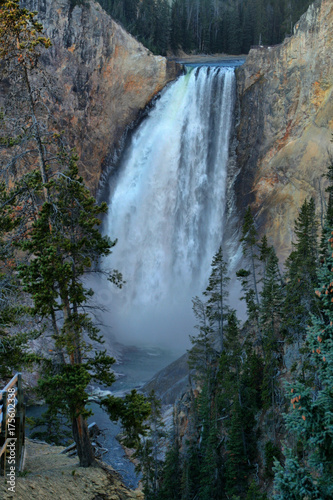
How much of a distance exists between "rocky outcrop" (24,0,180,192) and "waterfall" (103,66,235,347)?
348 cm

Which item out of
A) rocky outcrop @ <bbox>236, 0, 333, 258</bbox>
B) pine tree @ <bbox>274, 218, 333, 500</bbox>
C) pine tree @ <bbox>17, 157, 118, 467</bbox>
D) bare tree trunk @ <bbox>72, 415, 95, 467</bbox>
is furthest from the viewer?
rocky outcrop @ <bbox>236, 0, 333, 258</bbox>

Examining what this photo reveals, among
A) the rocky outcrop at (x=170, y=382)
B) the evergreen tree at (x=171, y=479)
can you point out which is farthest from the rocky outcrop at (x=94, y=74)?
the evergreen tree at (x=171, y=479)

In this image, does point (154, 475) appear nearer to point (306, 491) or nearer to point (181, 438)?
point (181, 438)

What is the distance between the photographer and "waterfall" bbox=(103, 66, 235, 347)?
4919 cm

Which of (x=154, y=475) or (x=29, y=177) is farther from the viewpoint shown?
(x=154, y=475)

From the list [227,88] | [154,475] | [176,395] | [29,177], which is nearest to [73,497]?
[29,177]

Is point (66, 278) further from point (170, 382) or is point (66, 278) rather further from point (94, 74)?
point (94, 74)

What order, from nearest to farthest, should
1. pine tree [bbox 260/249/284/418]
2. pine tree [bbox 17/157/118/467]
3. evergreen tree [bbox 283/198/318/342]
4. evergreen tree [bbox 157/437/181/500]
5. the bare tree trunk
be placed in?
1. pine tree [bbox 17/157/118/467]
2. the bare tree trunk
3. pine tree [bbox 260/249/284/418]
4. evergreen tree [bbox 157/437/181/500]
5. evergreen tree [bbox 283/198/318/342]

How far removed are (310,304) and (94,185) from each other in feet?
114

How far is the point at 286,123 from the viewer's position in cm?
4450

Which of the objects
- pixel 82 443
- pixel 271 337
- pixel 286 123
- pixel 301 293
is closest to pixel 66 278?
pixel 82 443

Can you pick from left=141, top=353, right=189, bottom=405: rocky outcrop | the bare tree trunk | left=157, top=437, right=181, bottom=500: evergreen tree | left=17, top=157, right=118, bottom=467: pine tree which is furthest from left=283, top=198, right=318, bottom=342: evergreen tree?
the bare tree trunk

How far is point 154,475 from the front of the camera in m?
22.5

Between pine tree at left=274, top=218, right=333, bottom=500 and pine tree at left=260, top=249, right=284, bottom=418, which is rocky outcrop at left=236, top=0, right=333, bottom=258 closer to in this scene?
pine tree at left=260, top=249, right=284, bottom=418
